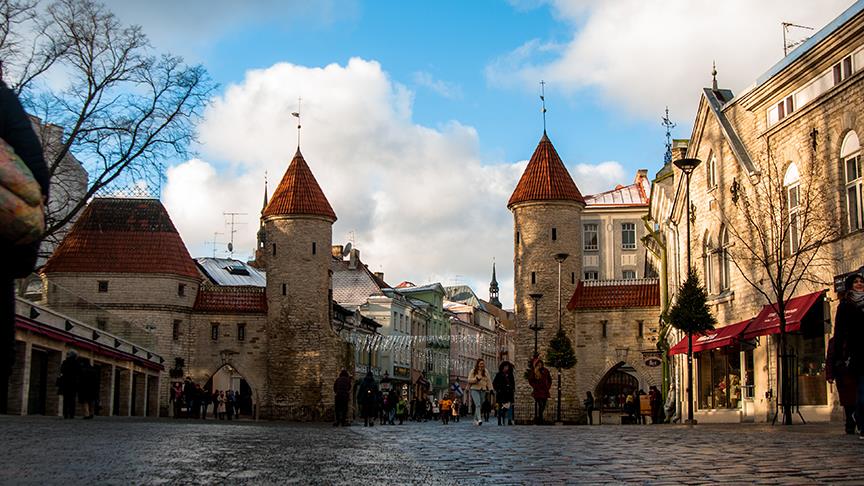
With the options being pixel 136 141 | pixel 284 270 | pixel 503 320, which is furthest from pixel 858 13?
Result: pixel 503 320

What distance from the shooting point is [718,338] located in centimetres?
3228

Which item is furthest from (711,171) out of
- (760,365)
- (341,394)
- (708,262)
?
(341,394)

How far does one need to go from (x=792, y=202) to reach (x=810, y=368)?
4.10 meters

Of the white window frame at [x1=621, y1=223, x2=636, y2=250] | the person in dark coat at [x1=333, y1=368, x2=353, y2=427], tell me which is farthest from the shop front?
the white window frame at [x1=621, y1=223, x2=636, y2=250]

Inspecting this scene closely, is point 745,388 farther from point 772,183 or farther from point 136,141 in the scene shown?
point 136,141

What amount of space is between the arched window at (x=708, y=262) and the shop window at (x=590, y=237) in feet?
120

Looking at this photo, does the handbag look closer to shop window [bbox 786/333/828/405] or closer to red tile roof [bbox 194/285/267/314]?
shop window [bbox 786/333/828/405]

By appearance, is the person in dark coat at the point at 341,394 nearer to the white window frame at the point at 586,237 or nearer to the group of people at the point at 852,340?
the group of people at the point at 852,340

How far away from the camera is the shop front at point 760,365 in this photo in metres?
25.1

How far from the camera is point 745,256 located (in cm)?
3020

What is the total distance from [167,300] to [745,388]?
3350cm

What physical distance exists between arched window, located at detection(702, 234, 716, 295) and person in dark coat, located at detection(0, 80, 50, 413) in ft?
107

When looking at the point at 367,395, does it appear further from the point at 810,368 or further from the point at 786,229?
the point at 786,229

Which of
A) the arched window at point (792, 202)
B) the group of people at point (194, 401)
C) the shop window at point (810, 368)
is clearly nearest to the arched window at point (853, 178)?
the arched window at point (792, 202)
